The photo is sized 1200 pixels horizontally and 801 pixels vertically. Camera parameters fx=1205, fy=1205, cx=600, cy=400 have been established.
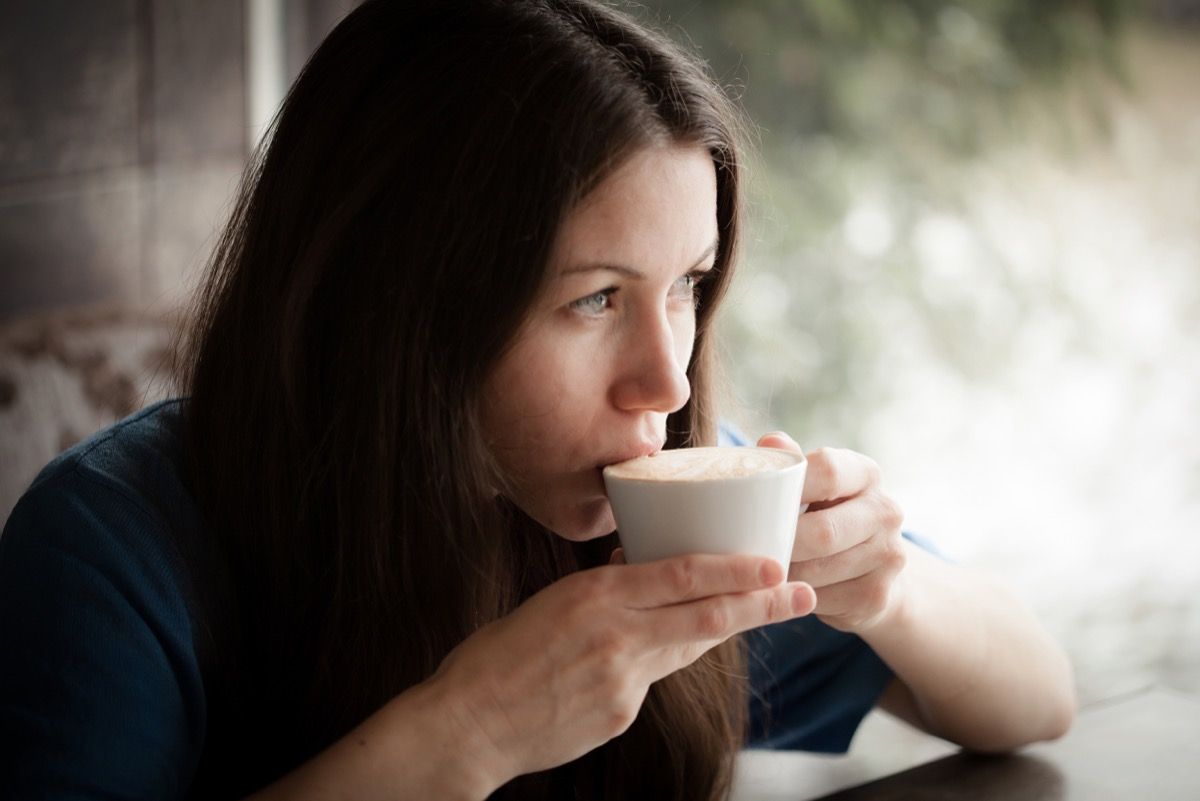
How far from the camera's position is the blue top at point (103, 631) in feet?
3.19

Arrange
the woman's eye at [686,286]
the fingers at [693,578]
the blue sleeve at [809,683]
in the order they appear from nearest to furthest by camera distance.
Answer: the fingers at [693,578] → the woman's eye at [686,286] → the blue sleeve at [809,683]

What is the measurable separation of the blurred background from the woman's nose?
1.90 meters

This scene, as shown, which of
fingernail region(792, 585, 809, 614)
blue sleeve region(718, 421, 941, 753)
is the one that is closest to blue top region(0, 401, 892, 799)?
fingernail region(792, 585, 809, 614)

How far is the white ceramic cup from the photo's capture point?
90 centimetres

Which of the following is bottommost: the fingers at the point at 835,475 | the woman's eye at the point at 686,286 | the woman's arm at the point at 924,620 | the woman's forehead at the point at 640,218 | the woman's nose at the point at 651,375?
the woman's arm at the point at 924,620

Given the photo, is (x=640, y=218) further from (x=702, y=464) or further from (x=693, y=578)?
(x=693, y=578)

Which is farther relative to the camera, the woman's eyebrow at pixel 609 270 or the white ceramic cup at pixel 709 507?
the woman's eyebrow at pixel 609 270

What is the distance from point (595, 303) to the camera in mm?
1055

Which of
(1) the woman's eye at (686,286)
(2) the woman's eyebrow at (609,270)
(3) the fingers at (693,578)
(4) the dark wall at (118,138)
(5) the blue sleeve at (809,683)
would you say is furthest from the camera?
(4) the dark wall at (118,138)

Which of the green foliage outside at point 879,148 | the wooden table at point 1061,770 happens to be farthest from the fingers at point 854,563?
the green foliage outside at point 879,148

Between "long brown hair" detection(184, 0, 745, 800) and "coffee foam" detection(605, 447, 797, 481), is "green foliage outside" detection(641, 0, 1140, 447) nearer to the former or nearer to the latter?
"long brown hair" detection(184, 0, 745, 800)

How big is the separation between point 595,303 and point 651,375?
82mm

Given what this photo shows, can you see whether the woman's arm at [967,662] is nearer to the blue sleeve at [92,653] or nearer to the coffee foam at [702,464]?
the coffee foam at [702,464]

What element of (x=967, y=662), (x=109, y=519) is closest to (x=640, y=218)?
(x=109, y=519)
